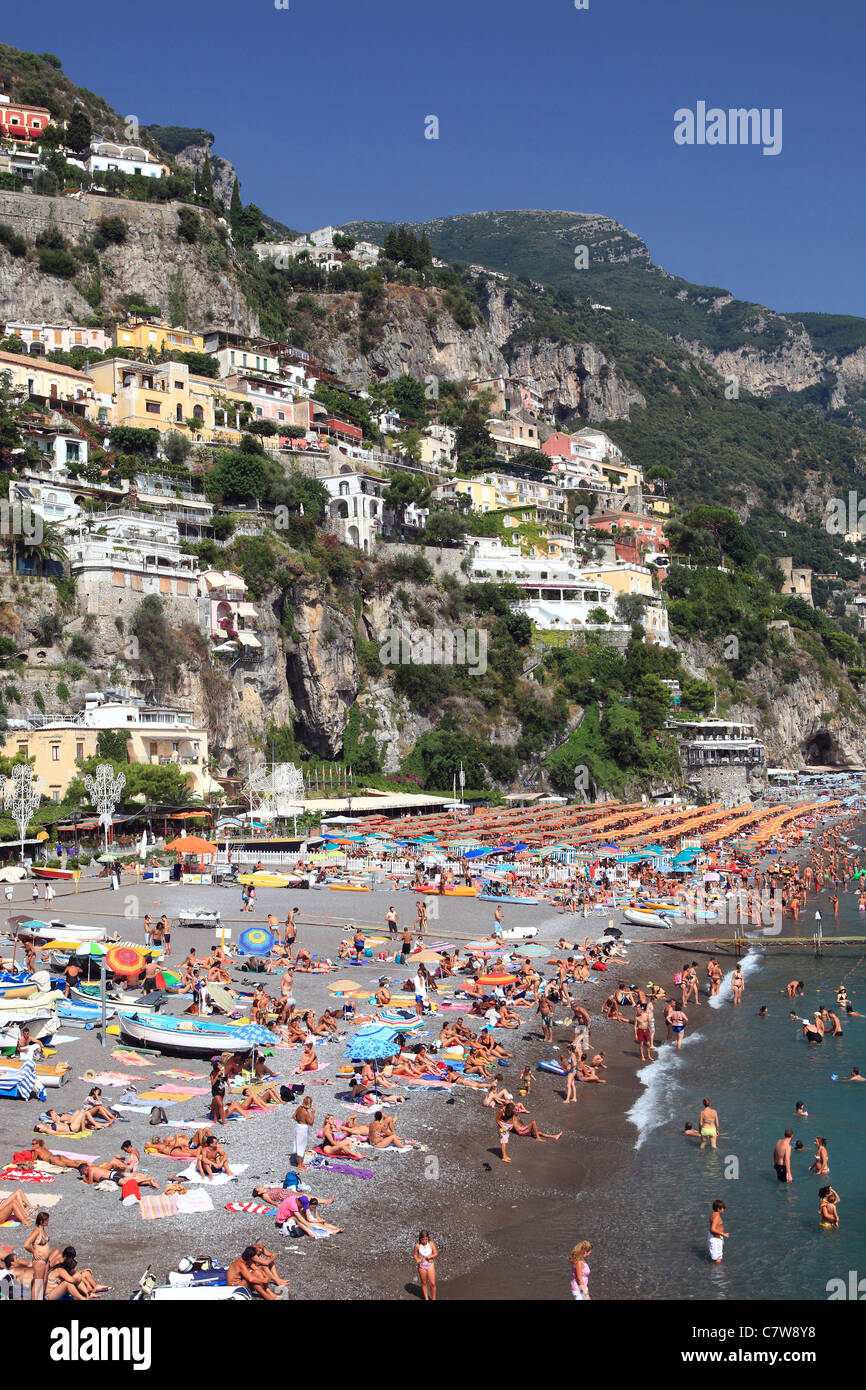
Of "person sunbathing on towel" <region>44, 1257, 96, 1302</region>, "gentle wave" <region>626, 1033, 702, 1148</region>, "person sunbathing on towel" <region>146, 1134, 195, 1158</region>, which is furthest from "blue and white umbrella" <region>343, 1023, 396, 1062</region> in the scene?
"person sunbathing on towel" <region>44, 1257, 96, 1302</region>

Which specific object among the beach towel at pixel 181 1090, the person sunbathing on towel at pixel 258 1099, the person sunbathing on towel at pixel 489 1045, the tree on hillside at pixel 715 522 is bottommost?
the person sunbathing on towel at pixel 489 1045

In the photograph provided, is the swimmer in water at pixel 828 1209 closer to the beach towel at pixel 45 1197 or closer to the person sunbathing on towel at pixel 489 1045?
the person sunbathing on towel at pixel 489 1045

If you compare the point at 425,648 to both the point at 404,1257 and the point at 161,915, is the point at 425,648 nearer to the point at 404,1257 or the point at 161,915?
the point at 161,915

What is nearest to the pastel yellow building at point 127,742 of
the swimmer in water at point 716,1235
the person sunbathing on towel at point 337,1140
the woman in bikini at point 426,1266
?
the person sunbathing on towel at point 337,1140

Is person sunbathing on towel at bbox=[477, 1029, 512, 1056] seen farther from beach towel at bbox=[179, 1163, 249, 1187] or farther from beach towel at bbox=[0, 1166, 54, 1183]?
beach towel at bbox=[0, 1166, 54, 1183]
